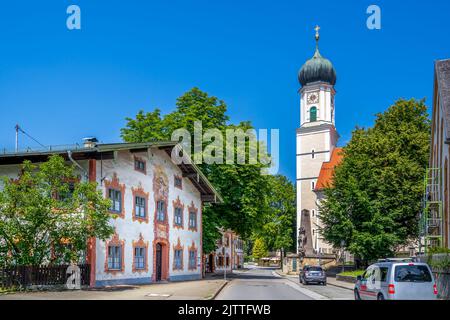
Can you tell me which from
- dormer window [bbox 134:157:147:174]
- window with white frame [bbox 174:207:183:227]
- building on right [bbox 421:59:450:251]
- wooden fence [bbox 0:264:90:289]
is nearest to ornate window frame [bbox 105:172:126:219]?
dormer window [bbox 134:157:147:174]

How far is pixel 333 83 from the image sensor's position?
97375 millimetres

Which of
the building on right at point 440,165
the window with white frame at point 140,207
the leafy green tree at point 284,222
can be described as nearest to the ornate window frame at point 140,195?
the window with white frame at point 140,207

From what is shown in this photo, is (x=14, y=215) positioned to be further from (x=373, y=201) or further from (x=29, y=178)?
(x=373, y=201)

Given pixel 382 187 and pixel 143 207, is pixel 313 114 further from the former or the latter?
pixel 143 207

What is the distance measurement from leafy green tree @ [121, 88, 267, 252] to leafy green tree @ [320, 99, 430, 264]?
21.7 ft

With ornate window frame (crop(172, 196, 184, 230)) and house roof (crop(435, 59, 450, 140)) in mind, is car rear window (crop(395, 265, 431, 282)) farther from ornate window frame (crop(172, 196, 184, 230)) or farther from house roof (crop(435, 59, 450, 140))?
ornate window frame (crop(172, 196, 184, 230))

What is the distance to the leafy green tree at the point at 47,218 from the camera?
81.7 ft

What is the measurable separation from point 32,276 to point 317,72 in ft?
256

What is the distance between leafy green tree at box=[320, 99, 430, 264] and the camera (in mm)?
44406

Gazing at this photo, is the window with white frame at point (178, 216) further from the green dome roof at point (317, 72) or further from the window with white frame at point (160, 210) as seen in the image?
the green dome roof at point (317, 72)

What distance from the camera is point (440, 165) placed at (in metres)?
34.8

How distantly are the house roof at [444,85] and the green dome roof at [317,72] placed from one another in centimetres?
6329

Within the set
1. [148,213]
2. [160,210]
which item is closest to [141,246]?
[148,213]
